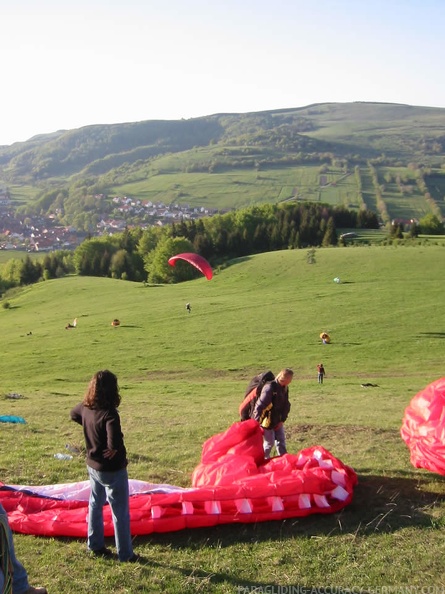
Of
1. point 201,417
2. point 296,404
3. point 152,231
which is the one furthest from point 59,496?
point 152,231

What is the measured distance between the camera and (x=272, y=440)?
11562 millimetres

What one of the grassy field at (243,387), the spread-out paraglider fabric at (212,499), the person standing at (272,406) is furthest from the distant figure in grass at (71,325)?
the spread-out paraglider fabric at (212,499)

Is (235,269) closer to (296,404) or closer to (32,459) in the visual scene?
(296,404)

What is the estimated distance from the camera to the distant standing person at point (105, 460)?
293 inches

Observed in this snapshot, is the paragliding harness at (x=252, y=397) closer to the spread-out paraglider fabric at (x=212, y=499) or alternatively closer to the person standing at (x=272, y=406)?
the person standing at (x=272, y=406)

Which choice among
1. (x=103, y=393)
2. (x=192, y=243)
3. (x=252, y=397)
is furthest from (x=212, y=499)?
(x=192, y=243)

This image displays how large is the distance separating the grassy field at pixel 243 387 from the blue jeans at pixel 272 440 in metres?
1.35

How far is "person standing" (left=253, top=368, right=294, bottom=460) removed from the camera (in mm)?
11250

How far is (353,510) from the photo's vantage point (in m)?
9.12

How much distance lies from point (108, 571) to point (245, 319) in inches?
1648

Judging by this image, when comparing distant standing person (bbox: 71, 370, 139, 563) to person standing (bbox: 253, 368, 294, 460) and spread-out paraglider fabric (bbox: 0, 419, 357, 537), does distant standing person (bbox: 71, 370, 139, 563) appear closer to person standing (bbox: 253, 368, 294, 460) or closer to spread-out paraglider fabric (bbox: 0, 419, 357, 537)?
spread-out paraglider fabric (bbox: 0, 419, 357, 537)

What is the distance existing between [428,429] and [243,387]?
798 inches

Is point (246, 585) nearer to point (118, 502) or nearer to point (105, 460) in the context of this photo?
point (118, 502)

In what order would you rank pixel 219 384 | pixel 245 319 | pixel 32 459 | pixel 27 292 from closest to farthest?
pixel 32 459 → pixel 219 384 → pixel 245 319 → pixel 27 292
